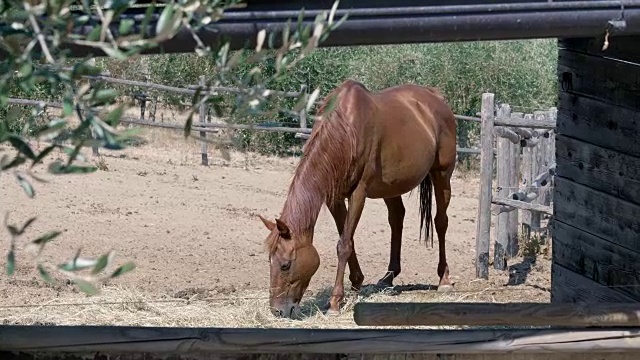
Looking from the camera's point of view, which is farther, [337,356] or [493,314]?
[493,314]

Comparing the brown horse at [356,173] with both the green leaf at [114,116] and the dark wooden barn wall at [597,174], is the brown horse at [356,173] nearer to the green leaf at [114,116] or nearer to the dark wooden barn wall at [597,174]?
the dark wooden barn wall at [597,174]

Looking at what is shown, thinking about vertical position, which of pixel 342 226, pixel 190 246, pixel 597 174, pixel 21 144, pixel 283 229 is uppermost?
pixel 21 144

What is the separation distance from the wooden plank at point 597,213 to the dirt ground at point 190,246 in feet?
7.11

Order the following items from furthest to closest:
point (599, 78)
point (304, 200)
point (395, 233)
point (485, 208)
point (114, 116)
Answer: point (485, 208), point (395, 233), point (304, 200), point (599, 78), point (114, 116)

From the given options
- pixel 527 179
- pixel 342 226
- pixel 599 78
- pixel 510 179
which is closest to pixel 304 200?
→ pixel 342 226

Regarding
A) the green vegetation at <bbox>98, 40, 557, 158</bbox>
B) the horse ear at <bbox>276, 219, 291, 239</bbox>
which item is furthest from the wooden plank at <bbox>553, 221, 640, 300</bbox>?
the green vegetation at <bbox>98, 40, 557, 158</bbox>

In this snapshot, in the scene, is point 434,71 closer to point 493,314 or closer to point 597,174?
point 597,174

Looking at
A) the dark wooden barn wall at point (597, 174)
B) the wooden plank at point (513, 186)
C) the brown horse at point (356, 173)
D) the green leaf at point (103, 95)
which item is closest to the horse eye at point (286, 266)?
the brown horse at point (356, 173)

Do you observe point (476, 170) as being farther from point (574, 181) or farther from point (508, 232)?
point (574, 181)

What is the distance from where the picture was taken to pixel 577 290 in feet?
16.7

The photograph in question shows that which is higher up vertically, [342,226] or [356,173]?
[356,173]

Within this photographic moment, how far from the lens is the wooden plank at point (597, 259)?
4.57 metres

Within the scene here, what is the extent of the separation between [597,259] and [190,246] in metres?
5.60

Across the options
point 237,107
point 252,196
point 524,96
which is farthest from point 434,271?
point 524,96
